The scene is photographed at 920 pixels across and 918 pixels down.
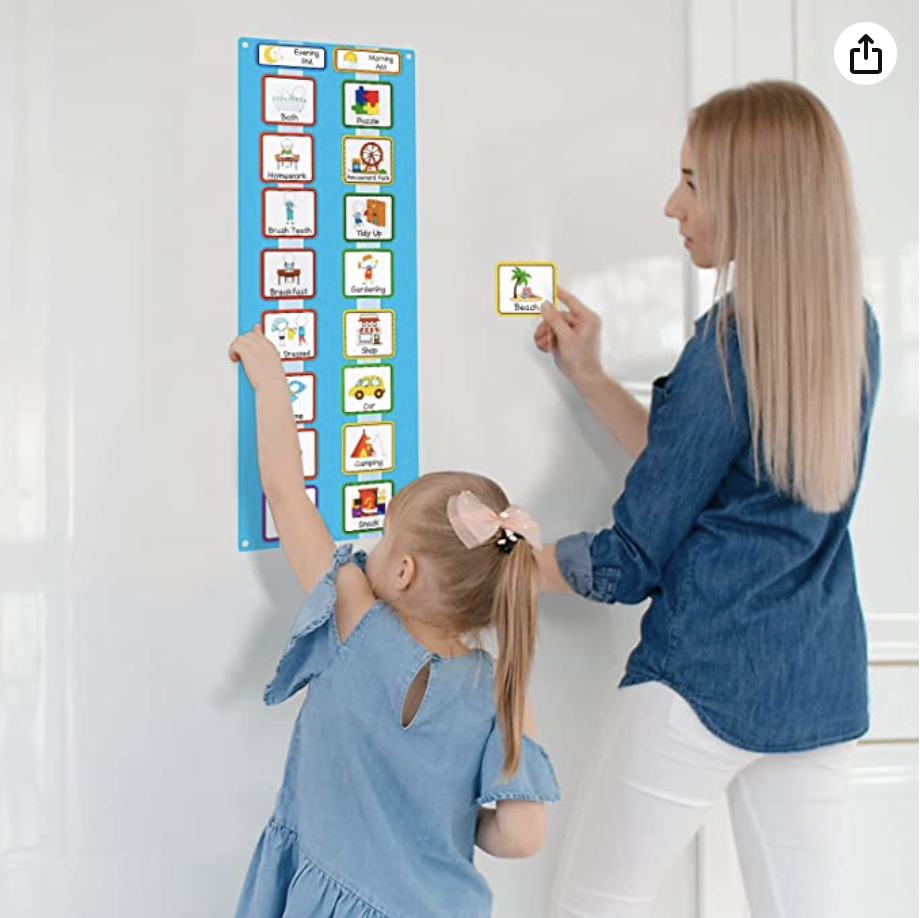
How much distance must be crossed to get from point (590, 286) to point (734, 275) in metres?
0.26

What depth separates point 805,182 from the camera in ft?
3.93

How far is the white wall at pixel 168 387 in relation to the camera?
123 cm

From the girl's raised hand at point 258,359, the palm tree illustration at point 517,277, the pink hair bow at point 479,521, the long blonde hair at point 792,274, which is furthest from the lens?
the palm tree illustration at point 517,277

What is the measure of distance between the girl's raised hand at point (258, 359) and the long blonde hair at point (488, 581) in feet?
0.79

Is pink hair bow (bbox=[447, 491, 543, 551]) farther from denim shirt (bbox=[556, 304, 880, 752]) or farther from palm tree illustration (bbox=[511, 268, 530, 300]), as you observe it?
palm tree illustration (bbox=[511, 268, 530, 300])

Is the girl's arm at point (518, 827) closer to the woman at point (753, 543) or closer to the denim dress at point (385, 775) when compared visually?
the denim dress at point (385, 775)

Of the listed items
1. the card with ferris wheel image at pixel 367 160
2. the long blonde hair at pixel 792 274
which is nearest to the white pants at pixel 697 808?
the long blonde hair at pixel 792 274

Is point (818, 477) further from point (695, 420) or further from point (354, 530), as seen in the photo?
point (354, 530)

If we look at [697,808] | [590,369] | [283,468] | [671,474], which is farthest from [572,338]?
[697,808]

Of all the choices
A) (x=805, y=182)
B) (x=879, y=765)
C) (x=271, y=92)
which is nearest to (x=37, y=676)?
(x=271, y=92)

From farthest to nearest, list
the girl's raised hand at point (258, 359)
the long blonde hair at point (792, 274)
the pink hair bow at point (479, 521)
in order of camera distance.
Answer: the girl's raised hand at point (258, 359) < the long blonde hair at point (792, 274) < the pink hair bow at point (479, 521)

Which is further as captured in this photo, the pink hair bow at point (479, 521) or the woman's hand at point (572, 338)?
the woman's hand at point (572, 338)

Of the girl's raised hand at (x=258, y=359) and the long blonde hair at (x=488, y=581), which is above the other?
the girl's raised hand at (x=258, y=359)

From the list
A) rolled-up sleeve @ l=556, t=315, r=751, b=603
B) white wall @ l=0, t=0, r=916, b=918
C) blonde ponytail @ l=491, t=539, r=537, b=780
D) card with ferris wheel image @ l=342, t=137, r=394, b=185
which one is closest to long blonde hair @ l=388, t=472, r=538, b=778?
blonde ponytail @ l=491, t=539, r=537, b=780
